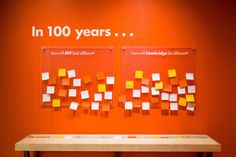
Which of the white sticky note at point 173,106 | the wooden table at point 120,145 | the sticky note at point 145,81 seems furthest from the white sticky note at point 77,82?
the white sticky note at point 173,106

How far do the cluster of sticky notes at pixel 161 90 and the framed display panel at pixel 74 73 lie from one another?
30 centimetres

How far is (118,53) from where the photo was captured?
13.0 ft

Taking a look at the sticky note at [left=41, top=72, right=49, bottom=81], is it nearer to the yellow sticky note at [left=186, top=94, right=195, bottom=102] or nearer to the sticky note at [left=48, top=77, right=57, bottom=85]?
the sticky note at [left=48, top=77, right=57, bottom=85]

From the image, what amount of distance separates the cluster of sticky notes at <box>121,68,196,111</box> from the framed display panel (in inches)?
11.6

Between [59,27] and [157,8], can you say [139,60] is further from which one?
[59,27]

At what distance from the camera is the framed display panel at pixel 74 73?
3.94 m

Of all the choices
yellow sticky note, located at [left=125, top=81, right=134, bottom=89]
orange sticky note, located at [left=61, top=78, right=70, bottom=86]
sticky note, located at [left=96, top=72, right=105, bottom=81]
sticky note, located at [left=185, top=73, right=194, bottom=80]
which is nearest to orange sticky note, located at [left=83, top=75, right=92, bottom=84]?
sticky note, located at [left=96, top=72, right=105, bottom=81]

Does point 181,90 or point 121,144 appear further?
point 181,90

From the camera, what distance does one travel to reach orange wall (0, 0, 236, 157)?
12.9 ft

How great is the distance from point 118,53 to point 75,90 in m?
0.71

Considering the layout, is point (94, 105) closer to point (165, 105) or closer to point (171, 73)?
point (165, 105)

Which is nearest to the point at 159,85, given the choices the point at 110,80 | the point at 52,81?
the point at 110,80
